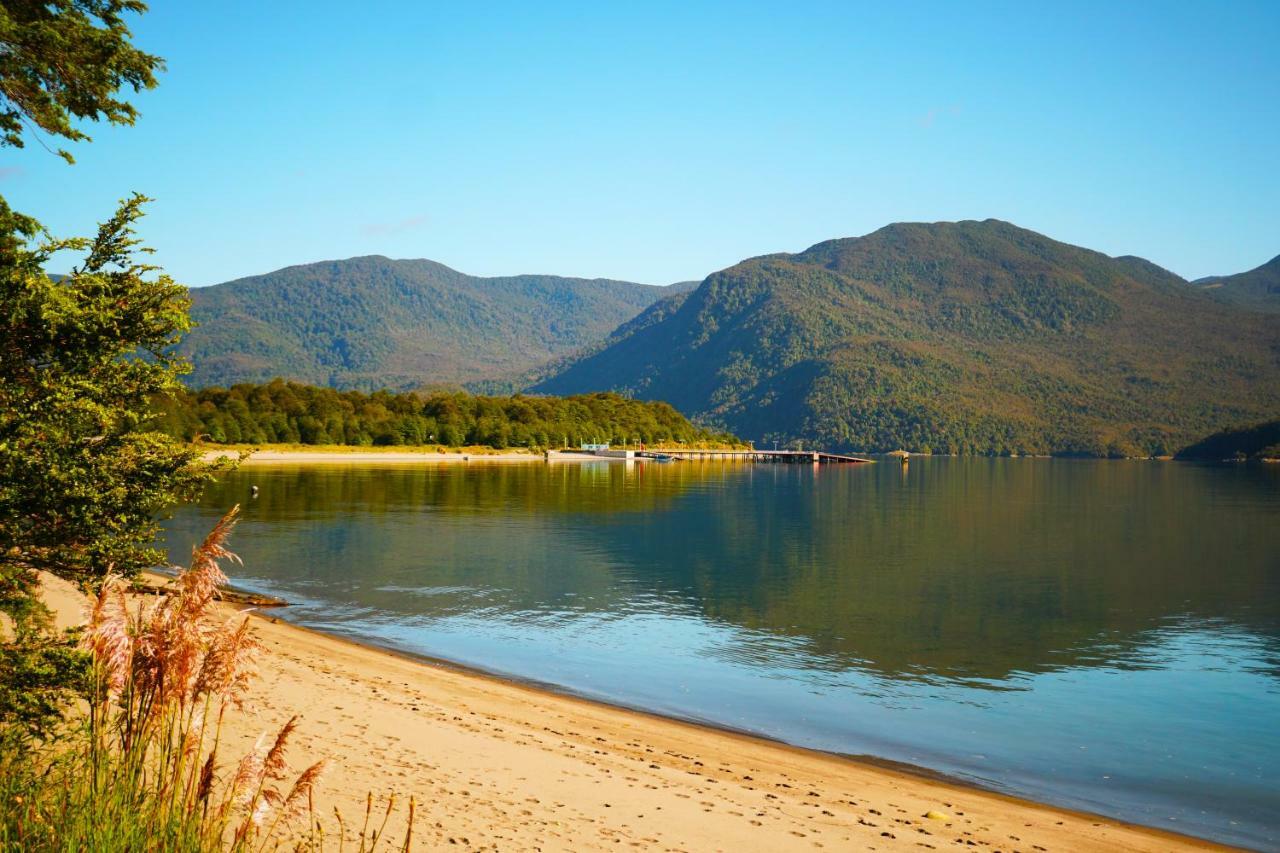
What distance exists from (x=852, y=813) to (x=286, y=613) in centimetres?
2393

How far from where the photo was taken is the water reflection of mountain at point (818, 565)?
117ft

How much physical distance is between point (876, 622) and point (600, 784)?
23.9 meters

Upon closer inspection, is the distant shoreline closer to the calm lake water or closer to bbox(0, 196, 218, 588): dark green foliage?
the calm lake water

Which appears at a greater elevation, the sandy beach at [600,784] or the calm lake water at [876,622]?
the sandy beach at [600,784]

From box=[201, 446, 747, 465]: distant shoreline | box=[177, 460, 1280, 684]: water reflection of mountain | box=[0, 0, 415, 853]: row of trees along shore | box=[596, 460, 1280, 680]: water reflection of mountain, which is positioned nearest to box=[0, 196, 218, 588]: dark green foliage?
box=[0, 0, 415, 853]: row of trees along shore

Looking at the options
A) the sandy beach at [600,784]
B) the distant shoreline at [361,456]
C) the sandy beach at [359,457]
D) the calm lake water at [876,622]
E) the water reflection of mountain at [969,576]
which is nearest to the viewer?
the sandy beach at [600,784]

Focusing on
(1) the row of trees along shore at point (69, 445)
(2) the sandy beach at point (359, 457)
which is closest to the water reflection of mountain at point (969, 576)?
(1) the row of trees along shore at point (69, 445)

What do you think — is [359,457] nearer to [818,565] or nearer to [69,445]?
[818,565]

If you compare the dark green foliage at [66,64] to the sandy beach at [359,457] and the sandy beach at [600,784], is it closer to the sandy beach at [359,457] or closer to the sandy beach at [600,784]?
the sandy beach at [600,784]

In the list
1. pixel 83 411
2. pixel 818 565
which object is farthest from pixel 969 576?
pixel 83 411

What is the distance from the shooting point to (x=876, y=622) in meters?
37.4

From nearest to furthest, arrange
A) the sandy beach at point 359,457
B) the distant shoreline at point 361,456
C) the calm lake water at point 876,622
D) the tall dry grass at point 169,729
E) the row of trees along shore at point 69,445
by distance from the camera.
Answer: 1. the tall dry grass at point 169,729
2. the row of trees along shore at point 69,445
3. the calm lake water at point 876,622
4. the sandy beach at point 359,457
5. the distant shoreline at point 361,456

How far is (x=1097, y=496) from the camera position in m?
129

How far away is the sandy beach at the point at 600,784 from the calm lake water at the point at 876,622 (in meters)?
2.27
